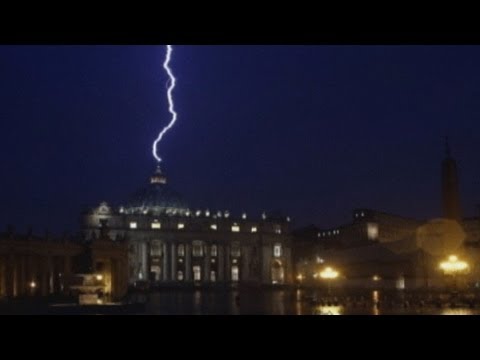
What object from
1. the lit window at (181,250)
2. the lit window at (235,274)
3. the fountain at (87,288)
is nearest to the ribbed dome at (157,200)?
the lit window at (181,250)

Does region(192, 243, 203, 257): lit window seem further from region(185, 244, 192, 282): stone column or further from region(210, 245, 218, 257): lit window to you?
region(210, 245, 218, 257): lit window

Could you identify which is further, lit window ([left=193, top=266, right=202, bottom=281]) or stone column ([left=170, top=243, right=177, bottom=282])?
lit window ([left=193, top=266, right=202, bottom=281])

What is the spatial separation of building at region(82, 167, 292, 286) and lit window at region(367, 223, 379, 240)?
127ft

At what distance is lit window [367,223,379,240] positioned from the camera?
88125 millimetres

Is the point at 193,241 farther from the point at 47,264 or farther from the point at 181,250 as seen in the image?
the point at 47,264

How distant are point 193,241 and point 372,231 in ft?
174

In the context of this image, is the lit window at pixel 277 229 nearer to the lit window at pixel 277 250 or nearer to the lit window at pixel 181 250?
the lit window at pixel 277 250

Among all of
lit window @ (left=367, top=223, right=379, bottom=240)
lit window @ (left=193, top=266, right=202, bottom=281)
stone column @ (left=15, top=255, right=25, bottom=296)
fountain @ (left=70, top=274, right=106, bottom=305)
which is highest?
lit window @ (left=367, top=223, right=379, bottom=240)

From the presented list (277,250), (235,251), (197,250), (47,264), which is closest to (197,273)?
(197,250)

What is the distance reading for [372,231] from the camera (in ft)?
294

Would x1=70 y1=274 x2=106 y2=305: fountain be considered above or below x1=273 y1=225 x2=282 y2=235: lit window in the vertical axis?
below

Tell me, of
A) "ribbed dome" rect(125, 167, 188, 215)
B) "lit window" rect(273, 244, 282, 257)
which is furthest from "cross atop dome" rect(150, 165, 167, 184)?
"lit window" rect(273, 244, 282, 257)
